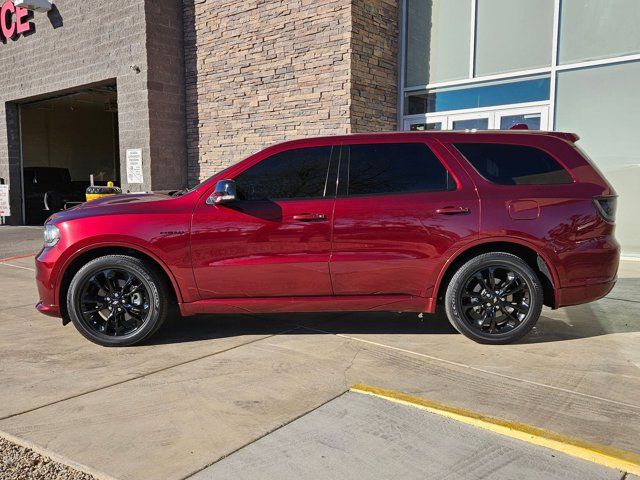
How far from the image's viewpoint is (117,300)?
4.72m

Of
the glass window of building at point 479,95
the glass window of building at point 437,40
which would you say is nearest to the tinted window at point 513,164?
the glass window of building at point 479,95

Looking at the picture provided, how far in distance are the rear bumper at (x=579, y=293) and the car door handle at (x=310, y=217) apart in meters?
2.06

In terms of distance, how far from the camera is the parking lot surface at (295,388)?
293cm

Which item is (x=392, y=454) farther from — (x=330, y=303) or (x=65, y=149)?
(x=65, y=149)

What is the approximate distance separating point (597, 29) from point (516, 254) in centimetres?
641

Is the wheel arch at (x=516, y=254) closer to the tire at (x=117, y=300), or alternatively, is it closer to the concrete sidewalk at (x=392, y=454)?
the concrete sidewalk at (x=392, y=454)

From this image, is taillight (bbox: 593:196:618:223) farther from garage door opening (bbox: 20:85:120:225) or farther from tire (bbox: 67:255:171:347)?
garage door opening (bbox: 20:85:120:225)

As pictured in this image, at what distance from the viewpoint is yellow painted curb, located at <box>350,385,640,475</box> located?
2.79 m

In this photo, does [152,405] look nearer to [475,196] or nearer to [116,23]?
[475,196]

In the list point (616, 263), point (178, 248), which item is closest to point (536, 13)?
point (616, 263)

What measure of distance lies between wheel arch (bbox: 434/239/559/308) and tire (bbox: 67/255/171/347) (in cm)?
238

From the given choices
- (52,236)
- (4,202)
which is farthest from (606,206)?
(4,202)

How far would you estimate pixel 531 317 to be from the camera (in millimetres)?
4598

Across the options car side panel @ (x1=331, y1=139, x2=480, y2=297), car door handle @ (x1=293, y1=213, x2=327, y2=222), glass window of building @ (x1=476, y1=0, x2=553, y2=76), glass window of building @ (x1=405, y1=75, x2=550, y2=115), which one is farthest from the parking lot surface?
glass window of building @ (x1=476, y1=0, x2=553, y2=76)
